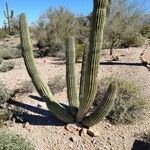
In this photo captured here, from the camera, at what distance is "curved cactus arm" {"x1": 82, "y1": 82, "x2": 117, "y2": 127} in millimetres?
7635

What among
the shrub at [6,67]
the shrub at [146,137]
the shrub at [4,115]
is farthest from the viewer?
the shrub at [6,67]

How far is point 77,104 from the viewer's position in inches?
349

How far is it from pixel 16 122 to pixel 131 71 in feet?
21.3

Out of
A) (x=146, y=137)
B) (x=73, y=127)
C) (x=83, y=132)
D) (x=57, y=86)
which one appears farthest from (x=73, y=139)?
(x=57, y=86)

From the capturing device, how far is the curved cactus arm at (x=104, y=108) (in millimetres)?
7635

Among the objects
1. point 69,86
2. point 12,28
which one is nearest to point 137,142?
point 69,86

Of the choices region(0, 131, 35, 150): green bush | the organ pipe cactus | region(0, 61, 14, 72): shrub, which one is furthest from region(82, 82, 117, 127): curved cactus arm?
region(0, 61, 14, 72): shrub

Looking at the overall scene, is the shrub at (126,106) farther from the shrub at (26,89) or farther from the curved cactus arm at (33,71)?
the shrub at (26,89)

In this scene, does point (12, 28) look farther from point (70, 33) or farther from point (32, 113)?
point (32, 113)

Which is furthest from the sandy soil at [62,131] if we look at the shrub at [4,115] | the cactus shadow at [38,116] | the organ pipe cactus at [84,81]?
the organ pipe cactus at [84,81]

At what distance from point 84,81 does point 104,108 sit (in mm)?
709

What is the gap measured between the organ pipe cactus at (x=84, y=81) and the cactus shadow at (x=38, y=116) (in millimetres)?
275

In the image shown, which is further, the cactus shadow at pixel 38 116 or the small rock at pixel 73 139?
the cactus shadow at pixel 38 116

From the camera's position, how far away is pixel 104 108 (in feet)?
25.9
